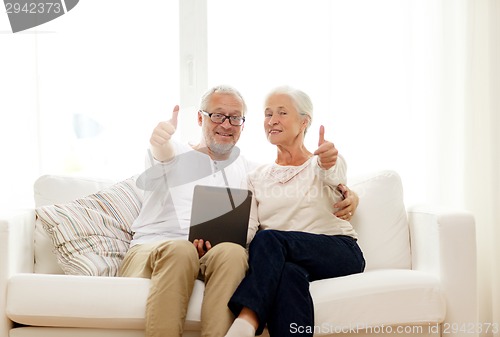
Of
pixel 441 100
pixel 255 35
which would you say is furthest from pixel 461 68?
pixel 255 35

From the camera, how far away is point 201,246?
2367mm

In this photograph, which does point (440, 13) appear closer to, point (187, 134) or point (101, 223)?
Answer: point (187, 134)

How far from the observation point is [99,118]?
3322 mm

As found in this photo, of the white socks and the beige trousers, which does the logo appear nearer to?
the beige trousers

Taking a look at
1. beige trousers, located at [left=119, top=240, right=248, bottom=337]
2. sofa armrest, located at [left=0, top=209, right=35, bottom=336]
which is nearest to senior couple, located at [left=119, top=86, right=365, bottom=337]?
beige trousers, located at [left=119, top=240, right=248, bottom=337]

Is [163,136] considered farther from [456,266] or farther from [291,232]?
[456,266]

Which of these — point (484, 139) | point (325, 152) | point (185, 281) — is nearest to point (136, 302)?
point (185, 281)

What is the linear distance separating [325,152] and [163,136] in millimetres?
608

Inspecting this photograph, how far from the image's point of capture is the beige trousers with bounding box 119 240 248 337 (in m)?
2.03

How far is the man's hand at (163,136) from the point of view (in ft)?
7.79

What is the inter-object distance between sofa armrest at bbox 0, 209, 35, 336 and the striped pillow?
0.07m

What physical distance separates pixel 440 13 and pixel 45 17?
205 centimetres

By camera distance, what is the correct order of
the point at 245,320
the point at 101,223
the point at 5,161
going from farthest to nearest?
the point at 5,161, the point at 101,223, the point at 245,320

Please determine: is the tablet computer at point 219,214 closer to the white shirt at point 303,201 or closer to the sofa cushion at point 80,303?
the white shirt at point 303,201
